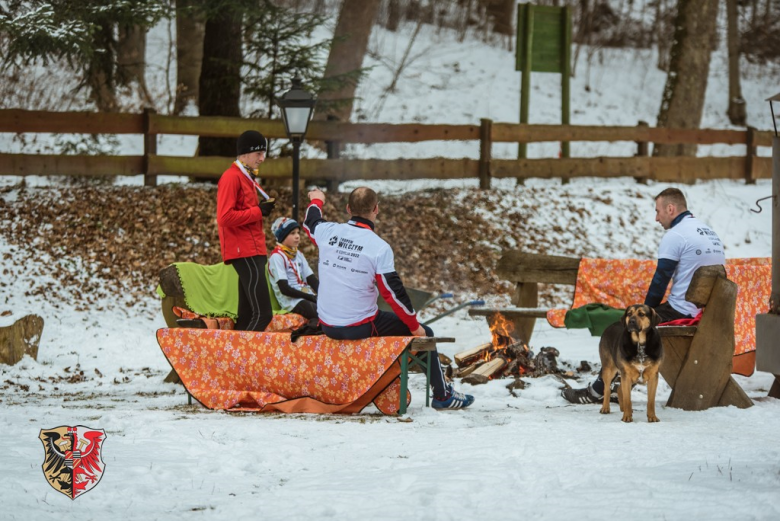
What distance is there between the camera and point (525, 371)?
27.5 ft

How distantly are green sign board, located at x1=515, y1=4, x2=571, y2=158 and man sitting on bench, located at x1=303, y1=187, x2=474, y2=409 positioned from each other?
10.8 metres

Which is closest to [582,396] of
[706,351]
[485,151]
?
[706,351]

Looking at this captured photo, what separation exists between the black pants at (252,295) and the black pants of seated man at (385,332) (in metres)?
1.19

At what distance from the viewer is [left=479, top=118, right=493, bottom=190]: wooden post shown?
15.9 m

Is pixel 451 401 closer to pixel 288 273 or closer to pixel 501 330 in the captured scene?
pixel 501 330

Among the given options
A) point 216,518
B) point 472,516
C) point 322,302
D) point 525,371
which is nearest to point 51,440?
point 216,518

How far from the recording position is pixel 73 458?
5.10 metres

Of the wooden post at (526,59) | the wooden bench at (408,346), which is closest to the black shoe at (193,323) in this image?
the wooden bench at (408,346)

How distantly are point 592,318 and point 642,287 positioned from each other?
33.6 inches

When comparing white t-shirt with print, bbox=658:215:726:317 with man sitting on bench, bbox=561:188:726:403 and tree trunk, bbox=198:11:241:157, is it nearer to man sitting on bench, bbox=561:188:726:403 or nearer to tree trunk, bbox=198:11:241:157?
man sitting on bench, bbox=561:188:726:403

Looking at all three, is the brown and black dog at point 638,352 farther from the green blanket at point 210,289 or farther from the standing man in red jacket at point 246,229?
the green blanket at point 210,289

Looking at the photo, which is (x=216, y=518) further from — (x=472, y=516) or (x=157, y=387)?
(x=157, y=387)

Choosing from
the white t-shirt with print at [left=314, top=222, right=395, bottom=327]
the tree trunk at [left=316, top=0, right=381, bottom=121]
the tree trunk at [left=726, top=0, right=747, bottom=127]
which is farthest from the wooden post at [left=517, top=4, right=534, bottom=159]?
the white t-shirt with print at [left=314, top=222, right=395, bottom=327]

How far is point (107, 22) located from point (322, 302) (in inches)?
358
